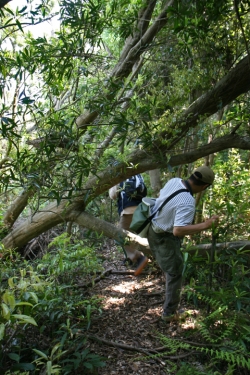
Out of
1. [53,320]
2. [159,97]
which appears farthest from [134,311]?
[159,97]

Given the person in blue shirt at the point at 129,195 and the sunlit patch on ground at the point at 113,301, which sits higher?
the person in blue shirt at the point at 129,195

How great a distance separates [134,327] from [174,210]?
1.48 metres

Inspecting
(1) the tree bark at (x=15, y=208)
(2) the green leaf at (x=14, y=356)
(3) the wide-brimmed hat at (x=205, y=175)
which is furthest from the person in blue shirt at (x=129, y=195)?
(2) the green leaf at (x=14, y=356)

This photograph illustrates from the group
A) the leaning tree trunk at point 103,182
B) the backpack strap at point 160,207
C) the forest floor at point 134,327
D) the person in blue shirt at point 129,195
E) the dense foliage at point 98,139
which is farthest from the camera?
the person in blue shirt at point 129,195

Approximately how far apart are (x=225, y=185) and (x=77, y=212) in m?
2.27

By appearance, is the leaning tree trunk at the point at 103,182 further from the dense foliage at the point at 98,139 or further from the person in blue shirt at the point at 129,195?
the person in blue shirt at the point at 129,195

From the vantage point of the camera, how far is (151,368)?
312 cm

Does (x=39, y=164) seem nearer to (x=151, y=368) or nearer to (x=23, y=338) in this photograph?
(x=23, y=338)

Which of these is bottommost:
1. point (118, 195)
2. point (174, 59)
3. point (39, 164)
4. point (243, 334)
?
point (243, 334)

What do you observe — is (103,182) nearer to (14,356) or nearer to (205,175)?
(205,175)

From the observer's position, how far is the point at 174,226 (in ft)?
11.1

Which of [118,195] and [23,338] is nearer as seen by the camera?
[23,338]

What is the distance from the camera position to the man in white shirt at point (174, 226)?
3396 mm

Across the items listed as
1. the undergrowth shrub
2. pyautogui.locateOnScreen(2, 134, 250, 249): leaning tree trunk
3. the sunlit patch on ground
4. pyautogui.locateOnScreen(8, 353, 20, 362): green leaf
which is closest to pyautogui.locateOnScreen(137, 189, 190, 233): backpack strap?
pyautogui.locateOnScreen(2, 134, 250, 249): leaning tree trunk
